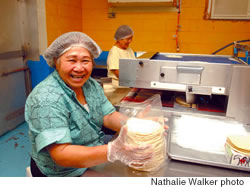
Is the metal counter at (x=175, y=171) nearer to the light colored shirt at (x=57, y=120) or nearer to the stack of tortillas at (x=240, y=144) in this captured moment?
the stack of tortillas at (x=240, y=144)

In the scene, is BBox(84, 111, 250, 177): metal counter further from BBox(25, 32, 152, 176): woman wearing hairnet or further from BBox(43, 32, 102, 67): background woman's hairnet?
BBox(43, 32, 102, 67): background woman's hairnet

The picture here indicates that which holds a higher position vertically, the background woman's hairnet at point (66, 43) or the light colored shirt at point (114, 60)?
the background woman's hairnet at point (66, 43)

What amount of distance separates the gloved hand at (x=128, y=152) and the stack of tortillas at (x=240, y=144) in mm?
356

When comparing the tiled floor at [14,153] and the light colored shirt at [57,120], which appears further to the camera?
the tiled floor at [14,153]

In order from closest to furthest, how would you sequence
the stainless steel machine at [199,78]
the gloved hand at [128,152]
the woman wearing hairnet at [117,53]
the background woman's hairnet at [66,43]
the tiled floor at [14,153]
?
the gloved hand at [128,152] < the background woman's hairnet at [66,43] < the stainless steel machine at [199,78] < the tiled floor at [14,153] < the woman wearing hairnet at [117,53]

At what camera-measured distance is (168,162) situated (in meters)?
0.89

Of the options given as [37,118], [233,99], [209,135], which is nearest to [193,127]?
[209,135]

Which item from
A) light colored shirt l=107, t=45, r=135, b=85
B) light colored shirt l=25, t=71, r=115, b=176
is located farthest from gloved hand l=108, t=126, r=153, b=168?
light colored shirt l=107, t=45, r=135, b=85

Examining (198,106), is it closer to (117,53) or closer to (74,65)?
(74,65)

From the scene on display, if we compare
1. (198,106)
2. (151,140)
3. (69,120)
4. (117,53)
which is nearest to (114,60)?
(117,53)

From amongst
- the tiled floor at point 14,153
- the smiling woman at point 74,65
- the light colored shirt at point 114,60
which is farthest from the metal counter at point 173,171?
the light colored shirt at point 114,60

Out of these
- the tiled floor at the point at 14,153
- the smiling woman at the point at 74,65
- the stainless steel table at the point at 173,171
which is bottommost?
the tiled floor at the point at 14,153

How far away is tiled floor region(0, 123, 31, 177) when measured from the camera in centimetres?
207

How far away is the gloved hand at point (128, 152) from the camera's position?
808 mm
